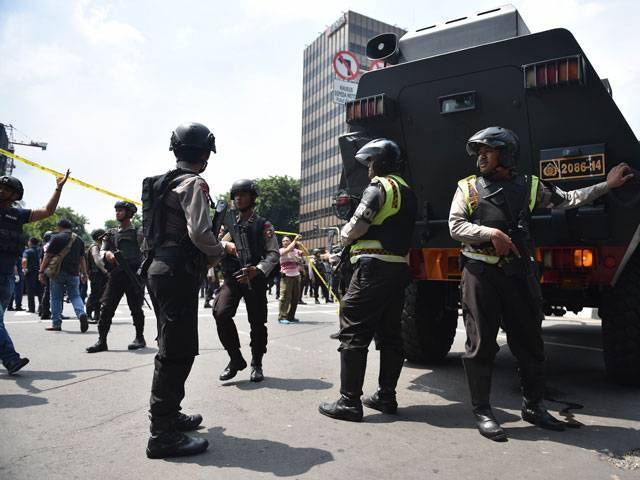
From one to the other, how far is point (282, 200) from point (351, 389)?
7357 centimetres

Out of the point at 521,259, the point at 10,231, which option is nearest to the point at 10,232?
the point at 10,231

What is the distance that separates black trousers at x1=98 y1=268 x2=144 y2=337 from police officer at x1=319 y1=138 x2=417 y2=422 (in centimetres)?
378

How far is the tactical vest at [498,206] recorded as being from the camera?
3.42 meters

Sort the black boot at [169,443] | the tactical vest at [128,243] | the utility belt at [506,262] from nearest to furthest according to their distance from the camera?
the black boot at [169,443] → the utility belt at [506,262] → the tactical vest at [128,243]

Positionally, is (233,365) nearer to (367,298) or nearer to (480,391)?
(367,298)

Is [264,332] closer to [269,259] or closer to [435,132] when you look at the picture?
[269,259]

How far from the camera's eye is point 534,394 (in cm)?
350

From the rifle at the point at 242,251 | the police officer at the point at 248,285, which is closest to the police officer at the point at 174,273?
the rifle at the point at 242,251

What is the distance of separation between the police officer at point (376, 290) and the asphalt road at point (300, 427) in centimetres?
19

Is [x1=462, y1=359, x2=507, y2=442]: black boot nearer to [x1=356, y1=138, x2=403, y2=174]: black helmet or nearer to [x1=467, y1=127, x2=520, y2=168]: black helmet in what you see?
[x1=467, y1=127, x2=520, y2=168]: black helmet

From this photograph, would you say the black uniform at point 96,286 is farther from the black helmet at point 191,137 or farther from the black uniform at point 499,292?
the black uniform at point 499,292

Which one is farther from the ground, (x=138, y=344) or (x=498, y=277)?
(x=498, y=277)

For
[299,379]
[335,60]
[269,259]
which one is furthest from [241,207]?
[335,60]

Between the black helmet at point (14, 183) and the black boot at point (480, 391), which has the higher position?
the black helmet at point (14, 183)
